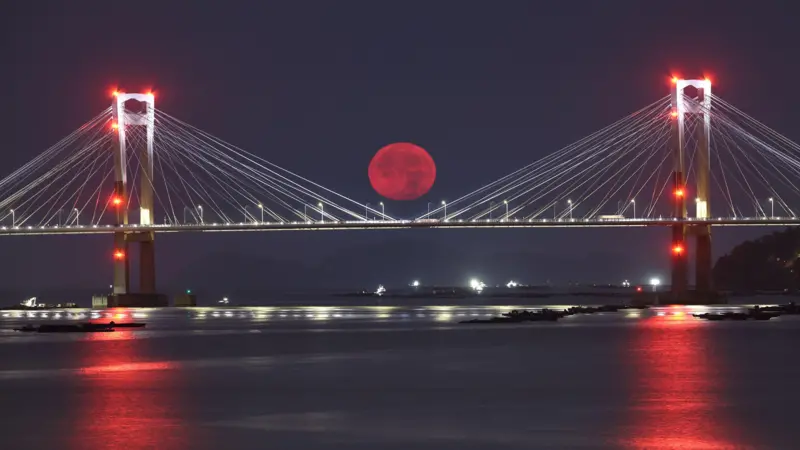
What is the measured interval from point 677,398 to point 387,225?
160 ft

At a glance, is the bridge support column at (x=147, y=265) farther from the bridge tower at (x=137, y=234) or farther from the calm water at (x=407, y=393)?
the calm water at (x=407, y=393)

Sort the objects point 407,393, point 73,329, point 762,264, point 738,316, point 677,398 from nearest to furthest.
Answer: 1. point 677,398
2. point 407,393
3. point 73,329
4. point 738,316
5. point 762,264

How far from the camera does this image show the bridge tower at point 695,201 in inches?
2404

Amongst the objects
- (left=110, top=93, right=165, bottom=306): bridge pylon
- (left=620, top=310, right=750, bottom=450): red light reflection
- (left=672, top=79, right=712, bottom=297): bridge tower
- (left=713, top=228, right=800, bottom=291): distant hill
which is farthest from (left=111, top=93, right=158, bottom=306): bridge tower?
(left=713, top=228, right=800, bottom=291): distant hill

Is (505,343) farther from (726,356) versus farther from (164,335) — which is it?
(164,335)

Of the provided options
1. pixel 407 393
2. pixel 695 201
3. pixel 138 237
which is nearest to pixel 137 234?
pixel 138 237

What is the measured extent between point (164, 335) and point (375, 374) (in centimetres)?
1501

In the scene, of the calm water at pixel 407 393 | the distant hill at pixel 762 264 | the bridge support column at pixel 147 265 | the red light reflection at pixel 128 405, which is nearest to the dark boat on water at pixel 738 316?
the calm water at pixel 407 393

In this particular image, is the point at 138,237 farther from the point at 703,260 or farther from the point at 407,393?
the point at 407,393

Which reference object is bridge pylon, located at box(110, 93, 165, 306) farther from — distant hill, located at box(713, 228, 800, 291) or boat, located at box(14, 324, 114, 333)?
distant hill, located at box(713, 228, 800, 291)

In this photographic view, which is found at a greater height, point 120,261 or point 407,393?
point 120,261

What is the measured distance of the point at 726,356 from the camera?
957 inches

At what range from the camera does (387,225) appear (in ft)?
213

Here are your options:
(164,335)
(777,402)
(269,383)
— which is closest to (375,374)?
(269,383)
